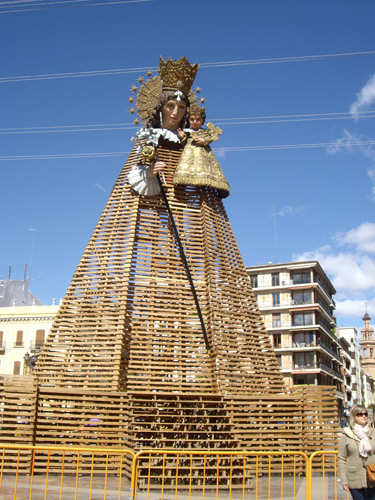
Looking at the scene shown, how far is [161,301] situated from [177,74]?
6.23 meters

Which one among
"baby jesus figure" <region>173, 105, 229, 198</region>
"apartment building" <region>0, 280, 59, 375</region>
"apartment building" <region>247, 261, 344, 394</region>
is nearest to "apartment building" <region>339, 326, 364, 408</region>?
"apartment building" <region>247, 261, 344, 394</region>

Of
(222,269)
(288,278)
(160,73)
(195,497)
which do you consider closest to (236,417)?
(195,497)

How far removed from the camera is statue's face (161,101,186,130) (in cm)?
1474

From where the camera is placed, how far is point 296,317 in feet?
138

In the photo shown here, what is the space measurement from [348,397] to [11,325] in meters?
39.3

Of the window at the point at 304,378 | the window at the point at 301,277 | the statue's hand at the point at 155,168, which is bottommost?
the window at the point at 304,378

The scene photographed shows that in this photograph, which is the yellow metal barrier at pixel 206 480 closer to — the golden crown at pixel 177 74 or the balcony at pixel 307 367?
the golden crown at pixel 177 74

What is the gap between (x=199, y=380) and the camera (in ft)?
39.8

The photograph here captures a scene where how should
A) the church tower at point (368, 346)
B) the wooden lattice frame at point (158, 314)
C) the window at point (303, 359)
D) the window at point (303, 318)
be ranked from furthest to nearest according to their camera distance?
the church tower at point (368, 346) < the window at point (303, 318) < the window at point (303, 359) < the wooden lattice frame at point (158, 314)

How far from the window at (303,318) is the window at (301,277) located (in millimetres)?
2643

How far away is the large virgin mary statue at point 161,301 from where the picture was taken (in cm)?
1212

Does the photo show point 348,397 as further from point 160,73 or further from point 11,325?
point 160,73

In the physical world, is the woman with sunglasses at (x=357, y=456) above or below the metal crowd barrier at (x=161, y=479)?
above

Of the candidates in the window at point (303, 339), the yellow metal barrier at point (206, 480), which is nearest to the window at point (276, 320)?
the window at point (303, 339)
